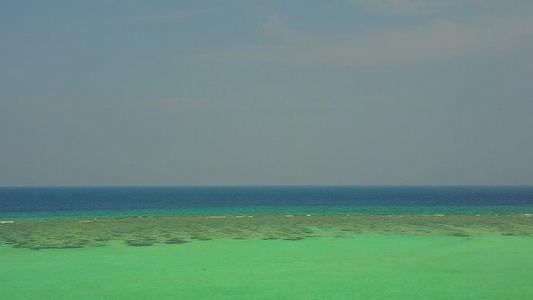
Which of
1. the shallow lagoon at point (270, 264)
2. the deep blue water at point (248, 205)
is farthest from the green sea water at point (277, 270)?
the deep blue water at point (248, 205)

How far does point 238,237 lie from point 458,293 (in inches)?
391

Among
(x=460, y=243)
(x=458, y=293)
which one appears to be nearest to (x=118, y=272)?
(x=458, y=293)

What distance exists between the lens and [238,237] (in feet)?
61.8

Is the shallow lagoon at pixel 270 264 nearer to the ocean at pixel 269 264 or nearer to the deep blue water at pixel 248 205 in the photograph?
the ocean at pixel 269 264

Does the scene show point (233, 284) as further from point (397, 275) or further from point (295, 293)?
point (397, 275)

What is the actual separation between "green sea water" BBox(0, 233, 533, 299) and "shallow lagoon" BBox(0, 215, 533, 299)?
0.02m

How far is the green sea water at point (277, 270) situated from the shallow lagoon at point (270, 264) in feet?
0.07

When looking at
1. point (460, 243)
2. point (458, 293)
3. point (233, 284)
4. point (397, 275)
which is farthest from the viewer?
point (460, 243)

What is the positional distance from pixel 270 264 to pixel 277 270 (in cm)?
79

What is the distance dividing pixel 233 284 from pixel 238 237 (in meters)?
8.03

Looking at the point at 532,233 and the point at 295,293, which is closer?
the point at 295,293

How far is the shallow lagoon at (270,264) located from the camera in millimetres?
10242

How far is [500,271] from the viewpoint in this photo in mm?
12102

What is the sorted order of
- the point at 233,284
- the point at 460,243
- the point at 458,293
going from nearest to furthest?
the point at 458,293 < the point at 233,284 < the point at 460,243
